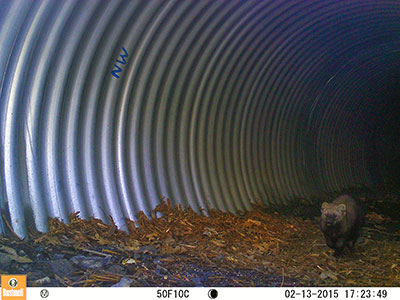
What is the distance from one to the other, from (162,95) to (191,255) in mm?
2440

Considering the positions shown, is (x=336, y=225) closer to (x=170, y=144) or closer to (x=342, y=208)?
(x=342, y=208)

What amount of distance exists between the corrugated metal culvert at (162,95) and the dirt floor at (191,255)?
338 millimetres

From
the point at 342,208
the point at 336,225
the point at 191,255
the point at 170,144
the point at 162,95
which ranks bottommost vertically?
the point at 191,255

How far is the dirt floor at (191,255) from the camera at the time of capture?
14.4 ft

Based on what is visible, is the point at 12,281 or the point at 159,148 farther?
the point at 159,148

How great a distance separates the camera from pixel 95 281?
4160mm

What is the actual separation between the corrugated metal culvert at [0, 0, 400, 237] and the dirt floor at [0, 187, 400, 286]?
0.34m

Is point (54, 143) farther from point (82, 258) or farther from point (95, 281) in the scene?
point (95, 281)

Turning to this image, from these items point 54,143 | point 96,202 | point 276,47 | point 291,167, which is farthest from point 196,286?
point 291,167

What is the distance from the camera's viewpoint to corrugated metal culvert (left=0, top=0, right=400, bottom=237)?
5066 mm

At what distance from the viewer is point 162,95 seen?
21.9 ft

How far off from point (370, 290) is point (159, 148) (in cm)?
351

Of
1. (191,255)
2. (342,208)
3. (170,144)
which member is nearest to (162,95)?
(170,144)

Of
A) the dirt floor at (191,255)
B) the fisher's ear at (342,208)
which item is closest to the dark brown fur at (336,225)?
the fisher's ear at (342,208)
